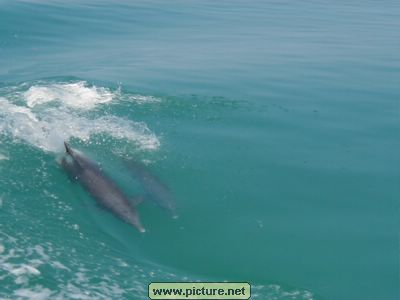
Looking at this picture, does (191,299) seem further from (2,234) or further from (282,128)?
(282,128)

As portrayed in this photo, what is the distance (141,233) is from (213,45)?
34.6 m

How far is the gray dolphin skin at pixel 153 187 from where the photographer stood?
23133 mm

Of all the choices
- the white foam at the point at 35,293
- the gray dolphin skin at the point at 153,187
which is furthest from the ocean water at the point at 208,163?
the gray dolphin skin at the point at 153,187

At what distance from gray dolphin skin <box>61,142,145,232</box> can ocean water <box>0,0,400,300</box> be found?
45 centimetres

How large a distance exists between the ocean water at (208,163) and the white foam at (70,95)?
0.14m

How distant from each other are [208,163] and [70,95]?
44.1 feet

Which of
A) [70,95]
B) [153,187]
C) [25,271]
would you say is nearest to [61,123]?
[70,95]

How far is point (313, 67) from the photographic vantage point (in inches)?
1773

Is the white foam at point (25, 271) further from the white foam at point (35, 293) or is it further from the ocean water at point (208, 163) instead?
the white foam at point (35, 293)

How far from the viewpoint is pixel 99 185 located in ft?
78.4

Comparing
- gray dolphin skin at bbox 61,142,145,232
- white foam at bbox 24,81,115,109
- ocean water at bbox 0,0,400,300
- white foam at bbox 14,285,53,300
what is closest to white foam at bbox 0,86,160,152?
white foam at bbox 24,81,115,109

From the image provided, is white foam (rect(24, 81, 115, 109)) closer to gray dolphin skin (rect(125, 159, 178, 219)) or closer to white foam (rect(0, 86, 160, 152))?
white foam (rect(0, 86, 160, 152))

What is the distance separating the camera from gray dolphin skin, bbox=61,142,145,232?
22.4 metres

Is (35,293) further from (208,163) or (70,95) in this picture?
(70,95)
